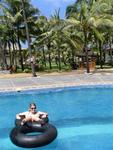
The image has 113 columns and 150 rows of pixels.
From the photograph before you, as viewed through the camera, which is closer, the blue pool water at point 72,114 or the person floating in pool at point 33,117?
the blue pool water at point 72,114

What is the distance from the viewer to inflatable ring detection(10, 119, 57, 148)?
990cm

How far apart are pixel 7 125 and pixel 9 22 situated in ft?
65.6

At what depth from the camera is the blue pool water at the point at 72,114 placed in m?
10.9

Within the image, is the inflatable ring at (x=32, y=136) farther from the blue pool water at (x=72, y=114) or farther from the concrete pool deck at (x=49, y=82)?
the concrete pool deck at (x=49, y=82)

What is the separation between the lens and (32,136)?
10.0 m

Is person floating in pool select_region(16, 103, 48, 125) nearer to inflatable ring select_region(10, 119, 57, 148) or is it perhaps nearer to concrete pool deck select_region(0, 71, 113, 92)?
inflatable ring select_region(10, 119, 57, 148)

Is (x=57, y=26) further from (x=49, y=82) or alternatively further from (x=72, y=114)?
(x=72, y=114)

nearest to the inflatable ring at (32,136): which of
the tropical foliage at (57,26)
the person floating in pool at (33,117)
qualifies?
the person floating in pool at (33,117)

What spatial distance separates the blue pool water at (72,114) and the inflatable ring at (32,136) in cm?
29

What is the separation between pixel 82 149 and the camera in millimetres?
10242

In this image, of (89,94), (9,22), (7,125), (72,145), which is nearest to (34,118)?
(72,145)

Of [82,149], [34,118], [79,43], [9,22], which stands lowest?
[82,149]

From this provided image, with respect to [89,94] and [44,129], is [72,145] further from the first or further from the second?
[89,94]

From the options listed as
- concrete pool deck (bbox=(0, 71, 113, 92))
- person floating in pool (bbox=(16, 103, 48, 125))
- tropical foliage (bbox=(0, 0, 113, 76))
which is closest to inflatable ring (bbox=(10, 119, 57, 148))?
person floating in pool (bbox=(16, 103, 48, 125))
